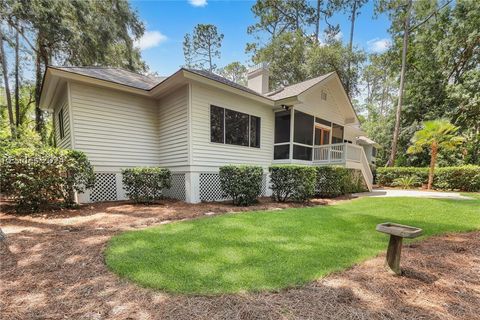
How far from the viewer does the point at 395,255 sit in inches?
116

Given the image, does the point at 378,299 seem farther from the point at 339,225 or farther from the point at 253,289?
the point at 339,225

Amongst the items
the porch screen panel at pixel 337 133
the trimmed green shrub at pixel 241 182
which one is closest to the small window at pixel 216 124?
the trimmed green shrub at pixel 241 182

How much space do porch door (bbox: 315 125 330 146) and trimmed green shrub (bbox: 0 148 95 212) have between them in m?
10.8

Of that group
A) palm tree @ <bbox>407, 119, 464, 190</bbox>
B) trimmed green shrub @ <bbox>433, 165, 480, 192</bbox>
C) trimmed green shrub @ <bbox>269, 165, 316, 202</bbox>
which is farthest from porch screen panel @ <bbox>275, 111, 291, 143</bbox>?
trimmed green shrub @ <bbox>433, 165, 480, 192</bbox>

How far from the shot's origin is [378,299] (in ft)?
7.95

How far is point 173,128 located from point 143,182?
2.49 meters

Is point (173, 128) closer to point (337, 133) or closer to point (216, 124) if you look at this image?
point (216, 124)

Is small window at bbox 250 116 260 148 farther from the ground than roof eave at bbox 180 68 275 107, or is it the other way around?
roof eave at bbox 180 68 275 107

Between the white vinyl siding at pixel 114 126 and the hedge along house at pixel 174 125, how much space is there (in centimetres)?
3

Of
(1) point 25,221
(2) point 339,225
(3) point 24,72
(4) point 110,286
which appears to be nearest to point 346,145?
(2) point 339,225

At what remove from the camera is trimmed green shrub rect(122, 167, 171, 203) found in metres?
7.32

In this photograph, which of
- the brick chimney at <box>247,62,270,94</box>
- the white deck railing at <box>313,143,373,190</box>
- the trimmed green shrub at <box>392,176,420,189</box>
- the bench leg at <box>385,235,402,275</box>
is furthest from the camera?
the trimmed green shrub at <box>392,176,420,189</box>

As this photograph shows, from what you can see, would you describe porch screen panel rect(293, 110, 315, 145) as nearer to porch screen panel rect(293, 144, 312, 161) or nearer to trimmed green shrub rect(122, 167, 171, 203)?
porch screen panel rect(293, 144, 312, 161)

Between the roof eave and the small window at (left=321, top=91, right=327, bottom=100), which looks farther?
the small window at (left=321, top=91, right=327, bottom=100)
